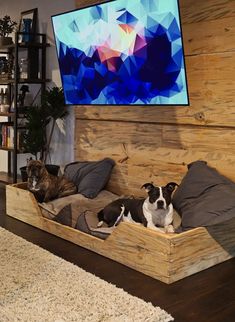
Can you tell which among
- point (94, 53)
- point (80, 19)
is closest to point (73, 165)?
point (94, 53)

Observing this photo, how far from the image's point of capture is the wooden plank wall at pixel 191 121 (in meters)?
3.09

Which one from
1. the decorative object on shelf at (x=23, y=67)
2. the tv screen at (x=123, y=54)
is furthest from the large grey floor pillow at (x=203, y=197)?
the decorative object on shelf at (x=23, y=67)

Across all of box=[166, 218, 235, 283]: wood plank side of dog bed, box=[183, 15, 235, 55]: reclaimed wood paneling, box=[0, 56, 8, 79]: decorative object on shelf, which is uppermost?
box=[0, 56, 8, 79]: decorative object on shelf

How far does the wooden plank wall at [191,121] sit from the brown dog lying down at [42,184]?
54 cm

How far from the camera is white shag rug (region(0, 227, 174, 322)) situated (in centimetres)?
209

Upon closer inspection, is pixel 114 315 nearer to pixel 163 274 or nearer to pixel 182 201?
pixel 163 274

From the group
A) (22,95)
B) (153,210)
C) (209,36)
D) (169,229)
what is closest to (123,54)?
(209,36)

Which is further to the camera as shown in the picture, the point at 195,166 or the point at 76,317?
the point at 195,166

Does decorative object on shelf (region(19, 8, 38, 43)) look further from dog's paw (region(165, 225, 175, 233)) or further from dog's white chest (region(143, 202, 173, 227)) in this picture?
dog's paw (region(165, 225, 175, 233))

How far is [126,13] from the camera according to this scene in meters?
3.23

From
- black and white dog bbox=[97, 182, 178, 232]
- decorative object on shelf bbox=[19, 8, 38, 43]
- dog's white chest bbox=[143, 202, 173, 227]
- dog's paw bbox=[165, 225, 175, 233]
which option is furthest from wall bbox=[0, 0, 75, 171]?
dog's paw bbox=[165, 225, 175, 233]

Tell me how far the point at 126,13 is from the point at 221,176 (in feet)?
4.90

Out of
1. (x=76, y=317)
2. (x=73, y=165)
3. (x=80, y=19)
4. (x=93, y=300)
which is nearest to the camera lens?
(x=76, y=317)

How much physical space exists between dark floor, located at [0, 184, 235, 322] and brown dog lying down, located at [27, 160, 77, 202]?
693 millimetres
